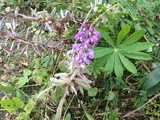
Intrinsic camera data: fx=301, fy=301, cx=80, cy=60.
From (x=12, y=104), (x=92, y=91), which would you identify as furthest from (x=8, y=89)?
(x=92, y=91)

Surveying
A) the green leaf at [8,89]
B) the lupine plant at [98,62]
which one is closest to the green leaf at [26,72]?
the lupine plant at [98,62]

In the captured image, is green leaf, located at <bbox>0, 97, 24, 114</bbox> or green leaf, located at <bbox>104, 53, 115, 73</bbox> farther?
green leaf, located at <bbox>0, 97, 24, 114</bbox>

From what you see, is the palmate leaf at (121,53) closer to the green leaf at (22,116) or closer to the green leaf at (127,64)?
the green leaf at (127,64)

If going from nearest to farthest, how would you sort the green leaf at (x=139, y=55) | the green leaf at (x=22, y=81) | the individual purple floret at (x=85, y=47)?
1. the individual purple floret at (x=85, y=47)
2. the green leaf at (x=139, y=55)
3. the green leaf at (x=22, y=81)

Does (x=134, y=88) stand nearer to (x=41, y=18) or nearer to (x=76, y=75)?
(x=76, y=75)

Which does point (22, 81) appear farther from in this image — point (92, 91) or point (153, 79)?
point (153, 79)

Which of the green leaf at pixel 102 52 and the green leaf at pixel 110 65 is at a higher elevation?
the green leaf at pixel 102 52

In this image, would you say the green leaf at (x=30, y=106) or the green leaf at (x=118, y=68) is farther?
the green leaf at (x=30, y=106)

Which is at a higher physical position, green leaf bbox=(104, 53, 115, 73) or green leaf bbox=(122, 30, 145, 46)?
green leaf bbox=(122, 30, 145, 46)

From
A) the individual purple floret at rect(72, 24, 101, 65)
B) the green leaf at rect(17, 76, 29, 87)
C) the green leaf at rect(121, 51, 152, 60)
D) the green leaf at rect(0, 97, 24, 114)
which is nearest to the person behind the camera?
the individual purple floret at rect(72, 24, 101, 65)

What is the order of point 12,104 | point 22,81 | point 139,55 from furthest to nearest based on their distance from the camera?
1. point 22,81
2. point 12,104
3. point 139,55

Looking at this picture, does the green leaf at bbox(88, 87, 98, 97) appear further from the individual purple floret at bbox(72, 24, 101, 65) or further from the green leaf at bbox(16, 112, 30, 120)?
the individual purple floret at bbox(72, 24, 101, 65)

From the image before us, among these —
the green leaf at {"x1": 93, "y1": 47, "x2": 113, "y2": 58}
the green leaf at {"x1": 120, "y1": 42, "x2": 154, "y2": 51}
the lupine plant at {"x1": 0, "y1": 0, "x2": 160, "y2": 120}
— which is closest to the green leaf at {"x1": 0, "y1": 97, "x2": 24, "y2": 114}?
the lupine plant at {"x1": 0, "y1": 0, "x2": 160, "y2": 120}
